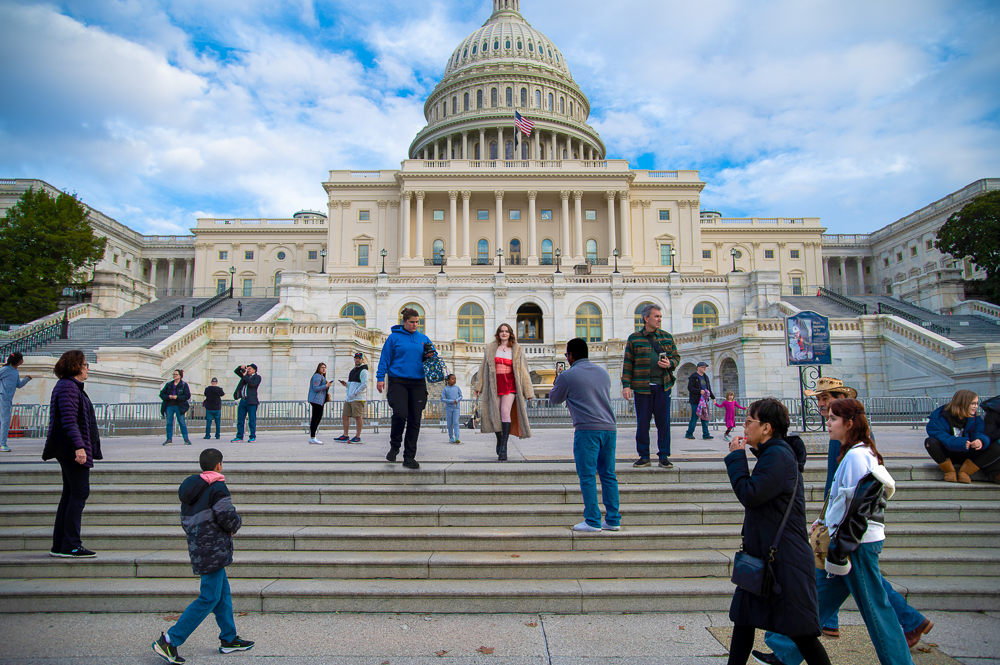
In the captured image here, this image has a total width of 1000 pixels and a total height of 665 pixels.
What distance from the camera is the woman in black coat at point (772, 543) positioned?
A: 4.06 meters

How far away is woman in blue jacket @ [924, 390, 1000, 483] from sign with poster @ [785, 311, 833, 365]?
755 cm

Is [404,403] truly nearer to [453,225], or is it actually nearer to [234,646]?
[234,646]

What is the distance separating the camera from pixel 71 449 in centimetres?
687

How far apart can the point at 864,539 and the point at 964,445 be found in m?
4.64

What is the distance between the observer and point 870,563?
15.2ft

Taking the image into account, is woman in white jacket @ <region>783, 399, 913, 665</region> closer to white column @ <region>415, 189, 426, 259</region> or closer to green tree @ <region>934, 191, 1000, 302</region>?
green tree @ <region>934, 191, 1000, 302</region>

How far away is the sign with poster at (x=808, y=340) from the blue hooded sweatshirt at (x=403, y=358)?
10.7 m

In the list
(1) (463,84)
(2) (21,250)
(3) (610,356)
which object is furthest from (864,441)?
(1) (463,84)

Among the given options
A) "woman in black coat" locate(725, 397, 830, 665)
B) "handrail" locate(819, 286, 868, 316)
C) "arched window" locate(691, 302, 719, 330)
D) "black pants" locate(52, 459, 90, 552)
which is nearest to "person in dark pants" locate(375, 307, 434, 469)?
"black pants" locate(52, 459, 90, 552)

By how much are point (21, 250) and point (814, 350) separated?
5164 centimetres

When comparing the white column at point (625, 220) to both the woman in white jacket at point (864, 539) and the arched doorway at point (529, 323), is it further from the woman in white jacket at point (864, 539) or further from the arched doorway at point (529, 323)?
the woman in white jacket at point (864, 539)

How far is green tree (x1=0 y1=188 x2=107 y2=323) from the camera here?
139 feet

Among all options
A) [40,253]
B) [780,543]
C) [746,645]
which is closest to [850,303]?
[780,543]

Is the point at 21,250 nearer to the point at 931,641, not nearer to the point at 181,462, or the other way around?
the point at 181,462
